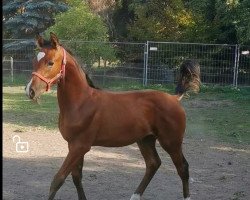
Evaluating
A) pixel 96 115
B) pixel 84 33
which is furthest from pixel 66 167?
pixel 84 33

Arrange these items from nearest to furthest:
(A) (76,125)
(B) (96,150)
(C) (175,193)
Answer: (A) (76,125) < (C) (175,193) < (B) (96,150)

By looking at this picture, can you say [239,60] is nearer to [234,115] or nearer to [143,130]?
[234,115]

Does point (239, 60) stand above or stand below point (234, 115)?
above

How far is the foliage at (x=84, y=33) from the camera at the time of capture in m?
20.5

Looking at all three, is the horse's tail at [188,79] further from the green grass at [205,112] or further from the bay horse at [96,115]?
the green grass at [205,112]

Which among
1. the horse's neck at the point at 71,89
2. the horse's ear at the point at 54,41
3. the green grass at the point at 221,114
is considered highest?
the horse's ear at the point at 54,41

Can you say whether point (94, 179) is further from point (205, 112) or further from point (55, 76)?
point (205, 112)

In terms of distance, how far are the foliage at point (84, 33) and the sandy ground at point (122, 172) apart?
1118 cm

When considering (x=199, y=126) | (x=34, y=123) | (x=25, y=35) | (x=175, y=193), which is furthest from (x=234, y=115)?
(x=25, y=35)

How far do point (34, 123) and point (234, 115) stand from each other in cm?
567

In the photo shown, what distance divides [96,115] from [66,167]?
2.22 feet

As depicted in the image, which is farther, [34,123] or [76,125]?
[34,123]

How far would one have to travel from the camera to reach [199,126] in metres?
11.5

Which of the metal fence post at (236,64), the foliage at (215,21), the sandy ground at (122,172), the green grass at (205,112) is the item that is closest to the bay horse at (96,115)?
the sandy ground at (122,172)
